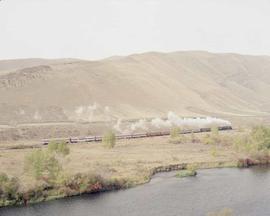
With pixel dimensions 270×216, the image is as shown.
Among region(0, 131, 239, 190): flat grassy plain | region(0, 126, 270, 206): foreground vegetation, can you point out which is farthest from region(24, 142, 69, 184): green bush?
region(0, 131, 239, 190): flat grassy plain

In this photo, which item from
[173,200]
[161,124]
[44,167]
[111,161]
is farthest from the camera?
[161,124]

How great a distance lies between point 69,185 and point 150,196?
10.6 m

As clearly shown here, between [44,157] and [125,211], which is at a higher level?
[44,157]

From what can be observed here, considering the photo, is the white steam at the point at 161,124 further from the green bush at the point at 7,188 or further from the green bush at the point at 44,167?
the green bush at the point at 7,188

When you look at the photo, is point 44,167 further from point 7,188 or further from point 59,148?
point 59,148

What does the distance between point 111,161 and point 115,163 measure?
2.38 m

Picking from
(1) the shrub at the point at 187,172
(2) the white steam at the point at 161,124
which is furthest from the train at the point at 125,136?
(1) the shrub at the point at 187,172

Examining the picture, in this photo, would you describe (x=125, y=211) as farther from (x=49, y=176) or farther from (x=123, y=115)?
(x=123, y=115)

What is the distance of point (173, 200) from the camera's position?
212 ft

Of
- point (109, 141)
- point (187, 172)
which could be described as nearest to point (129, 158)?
point (109, 141)

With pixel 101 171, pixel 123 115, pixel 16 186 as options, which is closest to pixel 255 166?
pixel 101 171

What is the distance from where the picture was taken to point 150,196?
67375 millimetres

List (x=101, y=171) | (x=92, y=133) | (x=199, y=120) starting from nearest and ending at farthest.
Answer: (x=101, y=171)
(x=92, y=133)
(x=199, y=120)

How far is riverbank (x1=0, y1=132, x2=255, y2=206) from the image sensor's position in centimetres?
6838
